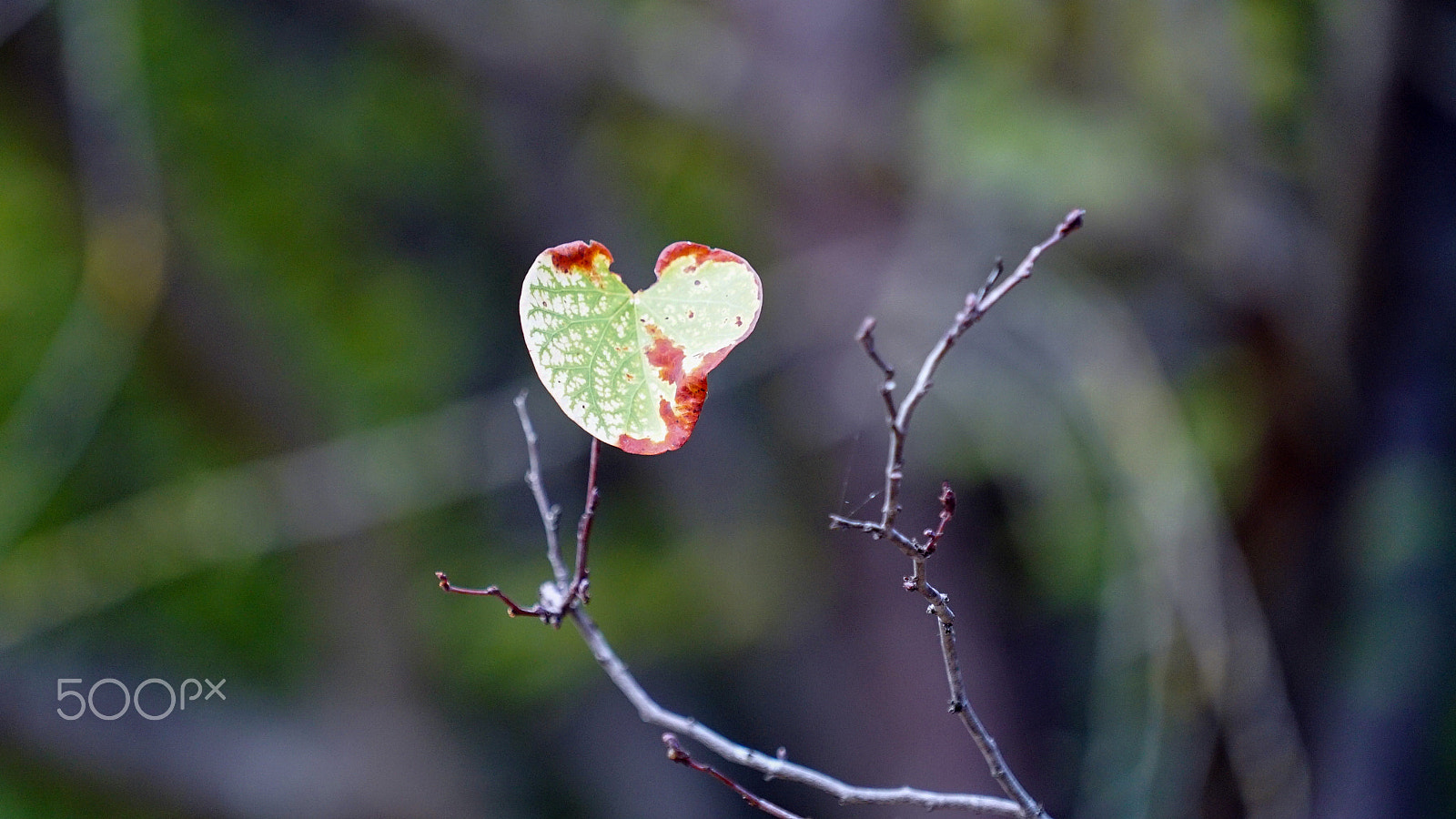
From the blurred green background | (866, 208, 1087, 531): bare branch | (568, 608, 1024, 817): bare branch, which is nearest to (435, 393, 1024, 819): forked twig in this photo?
(568, 608, 1024, 817): bare branch

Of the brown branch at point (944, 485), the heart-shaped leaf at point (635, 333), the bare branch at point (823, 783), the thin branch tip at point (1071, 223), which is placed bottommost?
the bare branch at point (823, 783)

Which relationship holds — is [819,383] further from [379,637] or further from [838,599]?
[379,637]

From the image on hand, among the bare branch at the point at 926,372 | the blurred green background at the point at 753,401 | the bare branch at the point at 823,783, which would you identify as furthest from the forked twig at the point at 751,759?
the blurred green background at the point at 753,401

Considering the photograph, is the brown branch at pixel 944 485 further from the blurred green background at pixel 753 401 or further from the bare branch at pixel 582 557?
the blurred green background at pixel 753 401

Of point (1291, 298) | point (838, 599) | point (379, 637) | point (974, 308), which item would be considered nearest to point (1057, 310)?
point (1291, 298)

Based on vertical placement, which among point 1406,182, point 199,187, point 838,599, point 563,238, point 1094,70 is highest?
point 199,187

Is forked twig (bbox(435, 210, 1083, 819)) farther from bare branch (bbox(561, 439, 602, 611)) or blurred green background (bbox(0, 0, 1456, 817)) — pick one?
blurred green background (bbox(0, 0, 1456, 817))
